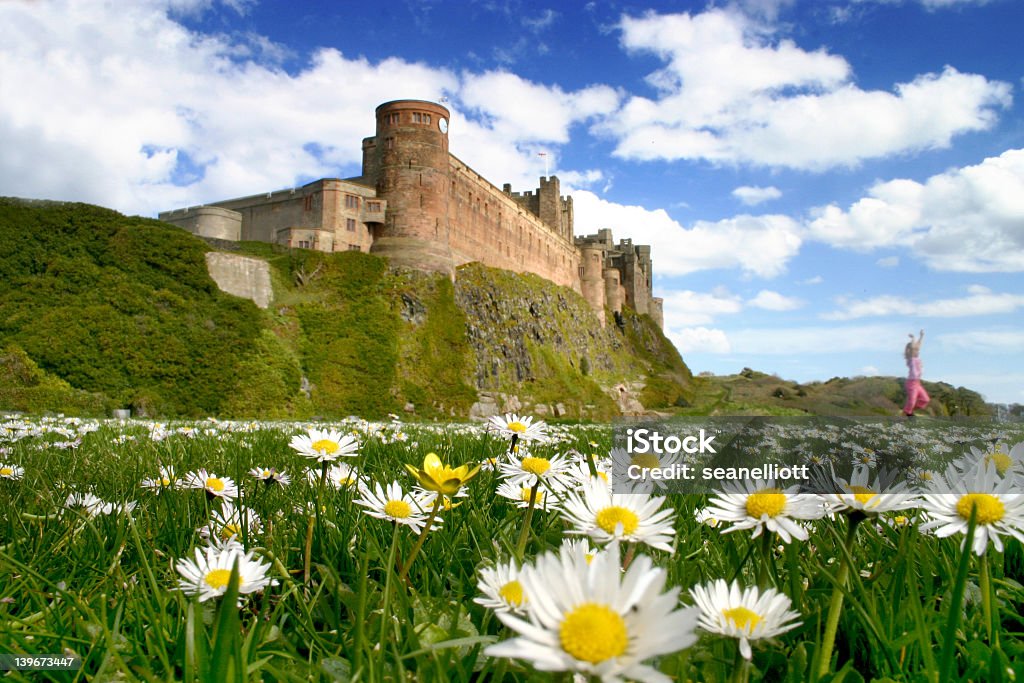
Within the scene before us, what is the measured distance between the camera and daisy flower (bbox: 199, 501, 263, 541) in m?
1.58

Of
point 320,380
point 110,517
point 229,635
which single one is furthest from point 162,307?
point 229,635

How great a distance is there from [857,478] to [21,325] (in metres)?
25.3

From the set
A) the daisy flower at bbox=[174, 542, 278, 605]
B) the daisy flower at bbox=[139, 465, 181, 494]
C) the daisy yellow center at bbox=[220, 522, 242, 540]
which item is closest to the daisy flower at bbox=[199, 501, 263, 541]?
the daisy yellow center at bbox=[220, 522, 242, 540]

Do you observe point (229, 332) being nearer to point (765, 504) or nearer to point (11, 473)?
point (11, 473)

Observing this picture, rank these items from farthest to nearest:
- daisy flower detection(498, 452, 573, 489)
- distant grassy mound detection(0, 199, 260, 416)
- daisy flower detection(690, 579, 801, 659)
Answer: distant grassy mound detection(0, 199, 260, 416), daisy flower detection(498, 452, 573, 489), daisy flower detection(690, 579, 801, 659)

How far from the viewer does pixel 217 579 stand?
3.53ft

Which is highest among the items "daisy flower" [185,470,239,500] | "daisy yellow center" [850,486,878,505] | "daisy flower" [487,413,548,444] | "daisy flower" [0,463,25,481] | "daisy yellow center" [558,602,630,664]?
"daisy flower" [487,413,548,444]

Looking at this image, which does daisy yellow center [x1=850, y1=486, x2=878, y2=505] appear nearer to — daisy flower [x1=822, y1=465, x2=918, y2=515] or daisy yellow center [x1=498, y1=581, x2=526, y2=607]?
daisy flower [x1=822, y1=465, x2=918, y2=515]

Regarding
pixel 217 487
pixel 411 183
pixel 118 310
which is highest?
pixel 411 183

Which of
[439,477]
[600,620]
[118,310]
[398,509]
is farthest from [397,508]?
[118,310]

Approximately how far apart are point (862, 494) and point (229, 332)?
26.1 m

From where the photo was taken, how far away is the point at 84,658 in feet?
3.81

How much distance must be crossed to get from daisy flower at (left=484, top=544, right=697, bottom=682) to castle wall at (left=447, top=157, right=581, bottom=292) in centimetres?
3821

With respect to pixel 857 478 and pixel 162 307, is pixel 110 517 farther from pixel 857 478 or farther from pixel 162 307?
pixel 162 307
